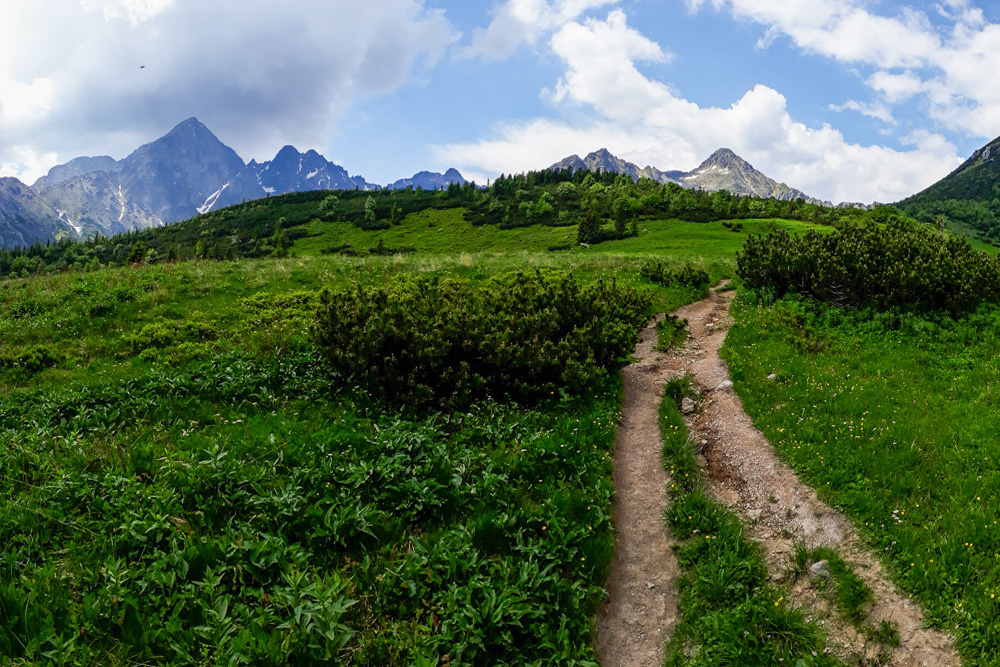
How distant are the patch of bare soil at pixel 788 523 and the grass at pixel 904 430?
191mm

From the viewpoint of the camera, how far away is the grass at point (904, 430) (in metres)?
5.59

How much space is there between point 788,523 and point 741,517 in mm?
605

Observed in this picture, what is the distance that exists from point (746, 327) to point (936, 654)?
1034 centimetres

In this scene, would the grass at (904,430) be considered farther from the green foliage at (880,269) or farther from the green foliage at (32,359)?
the green foliage at (32,359)

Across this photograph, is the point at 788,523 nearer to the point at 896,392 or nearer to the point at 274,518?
the point at 896,392

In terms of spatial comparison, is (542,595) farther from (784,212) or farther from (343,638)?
(784,212)

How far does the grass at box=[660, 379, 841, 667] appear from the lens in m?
5.15

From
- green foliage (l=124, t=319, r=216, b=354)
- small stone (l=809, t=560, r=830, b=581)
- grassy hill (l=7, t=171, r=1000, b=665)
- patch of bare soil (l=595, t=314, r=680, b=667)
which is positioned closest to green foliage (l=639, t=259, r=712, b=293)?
grassy hill (l=7, t=171, r=1000, b=665)

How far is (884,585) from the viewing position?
5.71 m

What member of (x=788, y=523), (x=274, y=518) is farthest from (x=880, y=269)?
(x=274, y=518)

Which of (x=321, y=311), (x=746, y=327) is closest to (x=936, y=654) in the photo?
(x=746, y=327)

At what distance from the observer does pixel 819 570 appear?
607 cm

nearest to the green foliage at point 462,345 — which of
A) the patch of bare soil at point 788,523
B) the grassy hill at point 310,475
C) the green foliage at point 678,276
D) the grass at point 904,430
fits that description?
the grassy hill at point 310,475

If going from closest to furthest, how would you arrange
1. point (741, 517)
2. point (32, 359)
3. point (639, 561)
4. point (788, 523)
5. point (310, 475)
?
point (639, 561), point (310, 475), point (788, 523), point (741, 517), point (32, 359)
